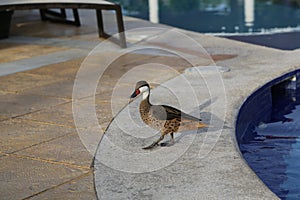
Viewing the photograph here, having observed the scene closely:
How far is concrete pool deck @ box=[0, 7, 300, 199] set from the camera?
3902mm

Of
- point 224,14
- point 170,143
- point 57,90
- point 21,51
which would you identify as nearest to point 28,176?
point 170,143

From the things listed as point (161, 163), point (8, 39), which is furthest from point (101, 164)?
point (8, 39)

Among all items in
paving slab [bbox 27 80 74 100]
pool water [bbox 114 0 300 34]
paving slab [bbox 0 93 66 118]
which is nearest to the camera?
paving slab [bbox 0 93 66 118]

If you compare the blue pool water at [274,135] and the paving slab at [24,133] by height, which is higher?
the paving slab at [24,133]

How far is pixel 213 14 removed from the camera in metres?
14.9

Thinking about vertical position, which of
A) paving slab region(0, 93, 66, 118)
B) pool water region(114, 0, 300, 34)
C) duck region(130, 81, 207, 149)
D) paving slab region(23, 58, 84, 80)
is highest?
duck region(130, 81, 207, 149)

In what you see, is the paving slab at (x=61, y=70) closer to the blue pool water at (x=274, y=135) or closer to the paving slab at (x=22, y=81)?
the paving slab at (x=22, y=81)

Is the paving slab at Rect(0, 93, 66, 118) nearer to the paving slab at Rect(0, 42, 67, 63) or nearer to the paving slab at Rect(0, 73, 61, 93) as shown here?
the paving slab at Rect(0, 73, 61, 93)

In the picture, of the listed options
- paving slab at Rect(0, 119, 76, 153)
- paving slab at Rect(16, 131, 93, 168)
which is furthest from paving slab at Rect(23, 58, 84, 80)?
paving slab at Rect(16, 131, 93, 168)

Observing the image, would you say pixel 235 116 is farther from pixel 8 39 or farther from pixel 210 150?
pixel 8 39

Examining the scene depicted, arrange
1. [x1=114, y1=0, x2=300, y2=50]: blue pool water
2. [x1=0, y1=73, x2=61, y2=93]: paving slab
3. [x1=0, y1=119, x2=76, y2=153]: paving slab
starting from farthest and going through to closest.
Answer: [x1=114, y1=0, x2=300, y2=50]: blue pool water
[x1=0, y1=73, x2=61, y2=93]: paving slab
[x1=0, y1=119, x2=76, y2=153]: paving slab

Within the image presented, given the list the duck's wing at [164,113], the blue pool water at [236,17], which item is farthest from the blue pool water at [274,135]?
the blue pool water at [236,17]

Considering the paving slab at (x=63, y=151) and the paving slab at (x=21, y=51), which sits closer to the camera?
the paving slab at (x=63, y=151)

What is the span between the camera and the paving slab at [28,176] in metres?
3.92
